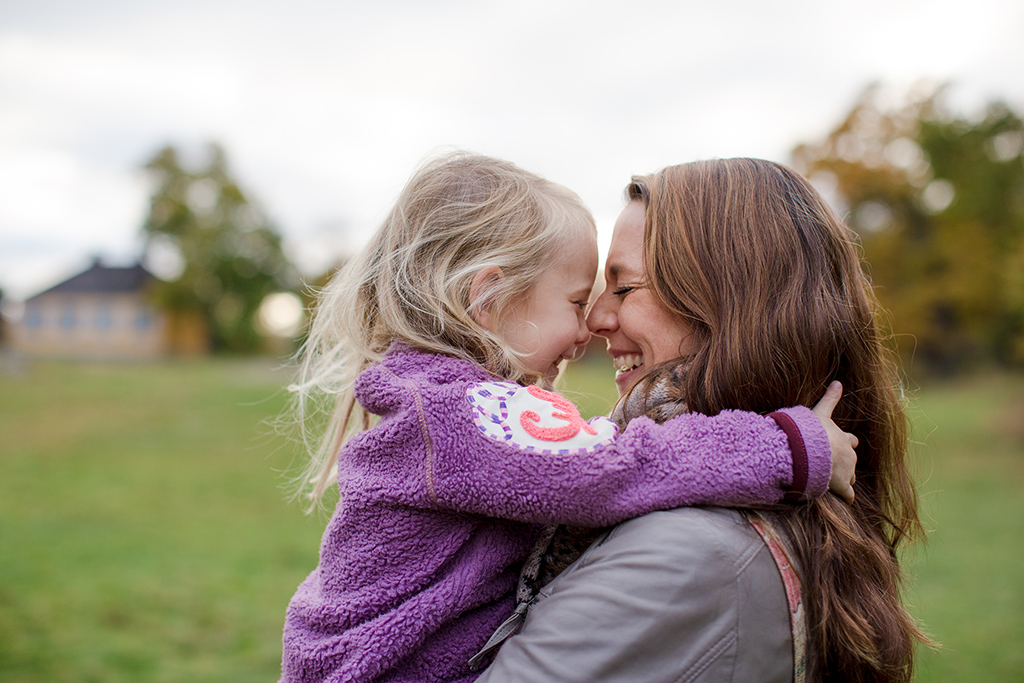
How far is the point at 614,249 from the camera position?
200 centimetres

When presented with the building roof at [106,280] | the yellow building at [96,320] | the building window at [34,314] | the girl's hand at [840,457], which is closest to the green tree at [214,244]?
the yellow building at [96,320]

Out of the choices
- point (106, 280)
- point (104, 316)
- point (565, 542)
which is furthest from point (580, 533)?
point (106, 280)

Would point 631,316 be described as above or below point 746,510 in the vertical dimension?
above

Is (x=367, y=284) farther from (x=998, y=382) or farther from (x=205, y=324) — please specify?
(x=205, y=324)

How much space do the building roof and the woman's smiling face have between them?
45221mm

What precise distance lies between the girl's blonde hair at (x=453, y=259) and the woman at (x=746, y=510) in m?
0.23

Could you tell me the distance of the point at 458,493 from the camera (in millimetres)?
1582

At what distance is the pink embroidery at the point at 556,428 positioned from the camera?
157 cm

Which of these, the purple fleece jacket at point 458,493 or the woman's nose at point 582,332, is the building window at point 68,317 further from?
the woman's nose at point 582,332

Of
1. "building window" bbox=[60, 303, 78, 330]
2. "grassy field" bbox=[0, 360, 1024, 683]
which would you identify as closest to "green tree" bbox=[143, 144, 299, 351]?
"building window" bbox=[60, 303, 78, 330]

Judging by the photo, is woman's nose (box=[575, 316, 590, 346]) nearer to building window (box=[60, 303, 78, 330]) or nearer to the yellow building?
the yellow building

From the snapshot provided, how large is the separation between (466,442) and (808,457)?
0.69 meters

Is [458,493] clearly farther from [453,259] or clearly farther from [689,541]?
[453,259]

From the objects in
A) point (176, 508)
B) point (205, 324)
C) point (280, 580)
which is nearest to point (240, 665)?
point (280, 580)
